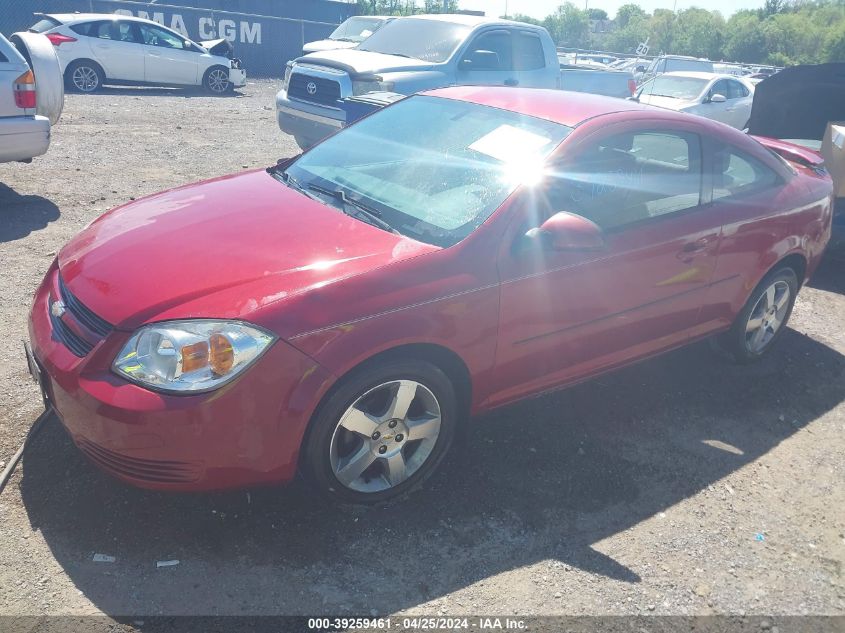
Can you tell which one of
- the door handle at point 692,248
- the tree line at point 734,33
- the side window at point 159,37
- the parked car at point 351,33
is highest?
the tree line at point 734,33

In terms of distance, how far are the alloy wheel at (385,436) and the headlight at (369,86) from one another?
6.06 meters

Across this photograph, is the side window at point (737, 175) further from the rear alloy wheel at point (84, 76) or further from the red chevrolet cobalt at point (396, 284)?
the rear alloy wheel at point (84, 76)

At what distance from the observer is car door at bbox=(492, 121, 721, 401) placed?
3322mm

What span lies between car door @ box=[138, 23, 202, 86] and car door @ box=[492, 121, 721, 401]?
1381 cm

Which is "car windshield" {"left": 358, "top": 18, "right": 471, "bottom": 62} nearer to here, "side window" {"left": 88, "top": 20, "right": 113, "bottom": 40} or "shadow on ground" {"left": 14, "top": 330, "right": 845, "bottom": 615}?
"shadow on ground" {"left": 14, "top": 330, "right": 845, "bottom": 615}

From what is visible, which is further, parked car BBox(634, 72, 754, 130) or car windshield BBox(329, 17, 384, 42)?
car windshield BBox(329, 17, 384, 42)

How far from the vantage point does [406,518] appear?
124 inches

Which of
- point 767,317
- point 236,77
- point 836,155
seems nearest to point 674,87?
point 836,155

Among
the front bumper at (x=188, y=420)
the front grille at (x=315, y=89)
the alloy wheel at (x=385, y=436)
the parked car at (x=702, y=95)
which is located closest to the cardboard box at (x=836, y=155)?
the alloy wheel at (x=385, y=436)

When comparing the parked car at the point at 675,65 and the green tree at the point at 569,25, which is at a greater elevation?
the green tree at the point at 569,25

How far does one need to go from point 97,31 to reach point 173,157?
7.12 m

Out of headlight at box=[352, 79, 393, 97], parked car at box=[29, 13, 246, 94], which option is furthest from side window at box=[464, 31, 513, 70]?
parked car at box=[29, 13, 246, 94]

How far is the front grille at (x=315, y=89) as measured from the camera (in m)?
8.45

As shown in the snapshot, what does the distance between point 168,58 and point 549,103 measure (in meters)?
13.7
